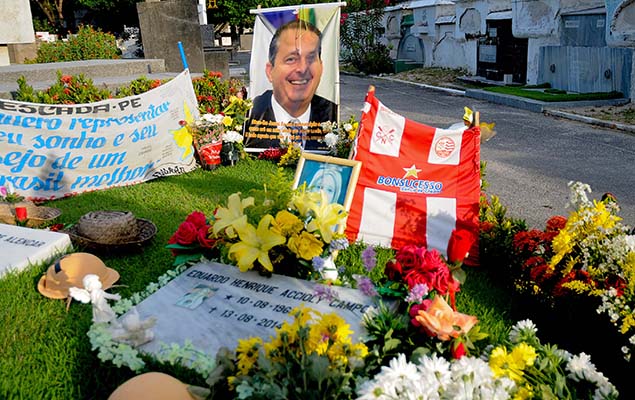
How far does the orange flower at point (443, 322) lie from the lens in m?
2.52

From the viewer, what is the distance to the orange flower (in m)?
2.52

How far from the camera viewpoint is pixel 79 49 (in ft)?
53.3

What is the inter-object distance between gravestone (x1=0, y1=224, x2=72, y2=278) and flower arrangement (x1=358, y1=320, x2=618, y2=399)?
2.80 m

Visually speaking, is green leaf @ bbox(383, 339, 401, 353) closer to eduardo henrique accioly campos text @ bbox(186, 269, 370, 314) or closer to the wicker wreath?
eduardo henrique accioly campos text @ bbox(186, 269, 370, 314)

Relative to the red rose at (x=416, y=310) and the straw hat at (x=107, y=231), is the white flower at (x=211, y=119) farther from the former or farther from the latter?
the red rose at (x=416, y=310)

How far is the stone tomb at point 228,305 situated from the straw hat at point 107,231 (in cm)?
122

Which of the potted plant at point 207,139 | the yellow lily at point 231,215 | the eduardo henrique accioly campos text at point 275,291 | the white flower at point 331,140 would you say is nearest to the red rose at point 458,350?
the eduardo henrique accioly campos text at point 275,291

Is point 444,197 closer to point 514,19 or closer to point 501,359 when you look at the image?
point 501,359

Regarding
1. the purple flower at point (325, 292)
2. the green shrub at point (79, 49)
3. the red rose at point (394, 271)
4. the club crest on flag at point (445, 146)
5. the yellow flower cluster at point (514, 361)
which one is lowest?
the purple flower at point (325, 292)

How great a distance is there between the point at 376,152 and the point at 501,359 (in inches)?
110

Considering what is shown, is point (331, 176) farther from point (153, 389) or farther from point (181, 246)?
point (153, 389)

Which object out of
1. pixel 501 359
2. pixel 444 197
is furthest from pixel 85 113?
pixel 501 359

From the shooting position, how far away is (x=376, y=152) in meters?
5.05

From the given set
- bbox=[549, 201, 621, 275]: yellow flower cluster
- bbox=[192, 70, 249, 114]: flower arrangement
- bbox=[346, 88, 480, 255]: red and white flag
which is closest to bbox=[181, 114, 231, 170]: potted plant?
bbox=[192, 70, 249, 114]: flower arrangement
